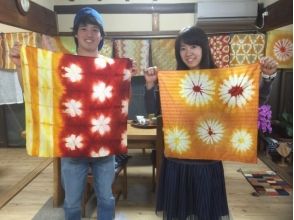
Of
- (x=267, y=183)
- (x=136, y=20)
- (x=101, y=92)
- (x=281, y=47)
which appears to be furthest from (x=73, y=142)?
(x=281, y=47)

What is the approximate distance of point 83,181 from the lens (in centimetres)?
157

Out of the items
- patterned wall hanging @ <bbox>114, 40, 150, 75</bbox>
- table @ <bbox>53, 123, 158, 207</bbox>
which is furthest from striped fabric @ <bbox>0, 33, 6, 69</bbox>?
table @ <bbox>53, 123, 158, 207</bbox>

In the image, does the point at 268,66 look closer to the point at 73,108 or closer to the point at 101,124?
the point at 101,124

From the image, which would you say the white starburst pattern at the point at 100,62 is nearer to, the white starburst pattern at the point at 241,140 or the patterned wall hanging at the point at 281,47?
the white starburst pattern at the point at 241,140

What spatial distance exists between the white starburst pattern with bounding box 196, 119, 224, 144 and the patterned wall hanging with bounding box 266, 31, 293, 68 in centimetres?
278

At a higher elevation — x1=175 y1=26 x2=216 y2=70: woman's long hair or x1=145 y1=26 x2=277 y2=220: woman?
x1=175 y1=26 x2=216 y2=70: woman's long hair

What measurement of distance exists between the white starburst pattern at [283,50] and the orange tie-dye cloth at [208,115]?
279cm

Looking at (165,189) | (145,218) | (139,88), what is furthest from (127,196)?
(139,88)

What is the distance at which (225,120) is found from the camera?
1495 millimetres

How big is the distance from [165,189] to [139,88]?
10.4 ft

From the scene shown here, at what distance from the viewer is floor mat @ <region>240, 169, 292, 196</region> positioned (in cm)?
279

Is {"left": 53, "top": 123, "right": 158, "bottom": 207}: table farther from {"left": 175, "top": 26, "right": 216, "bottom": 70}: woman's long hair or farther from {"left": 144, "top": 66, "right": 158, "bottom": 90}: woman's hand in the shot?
{"left": 175, "top": 26, "right": 216, "bottom": 70}: woman's long hair

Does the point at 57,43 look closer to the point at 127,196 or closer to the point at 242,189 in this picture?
the point at 127,196

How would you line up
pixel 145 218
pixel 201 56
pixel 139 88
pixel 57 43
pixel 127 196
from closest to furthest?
pixel 201 56 < pixel 145 218 < pixel 127 196 < pixel 57 43 < pixel 139 88
